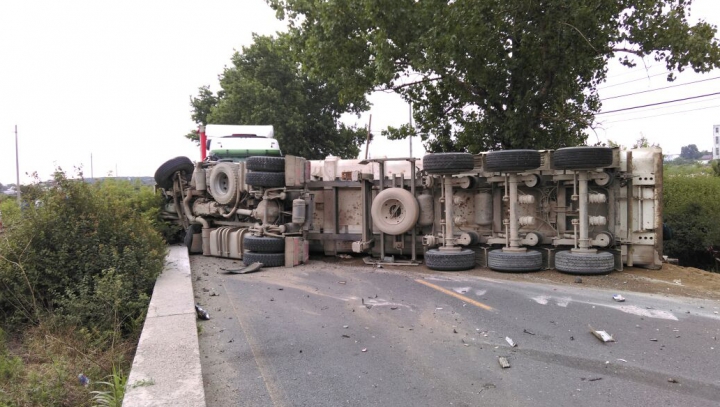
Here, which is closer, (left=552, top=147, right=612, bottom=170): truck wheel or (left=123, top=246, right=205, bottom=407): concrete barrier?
(left=123, top=246, right=205, bottom=407): concrete barrier

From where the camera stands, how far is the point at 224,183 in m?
9.66

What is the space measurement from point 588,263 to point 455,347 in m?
3.31

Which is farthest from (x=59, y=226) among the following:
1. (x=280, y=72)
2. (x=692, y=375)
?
(x=280, y=72)

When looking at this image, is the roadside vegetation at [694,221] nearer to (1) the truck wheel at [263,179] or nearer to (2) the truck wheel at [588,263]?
(2) the truck wheel at [588,263]

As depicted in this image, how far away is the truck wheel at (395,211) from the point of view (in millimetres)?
7723

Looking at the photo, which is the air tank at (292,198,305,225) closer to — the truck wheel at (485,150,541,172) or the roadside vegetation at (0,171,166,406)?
the roadside vegetation at (0,171,166,406)

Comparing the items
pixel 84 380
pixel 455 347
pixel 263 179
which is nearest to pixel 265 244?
pixel 263 179

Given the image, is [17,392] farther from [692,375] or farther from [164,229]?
[164,229]

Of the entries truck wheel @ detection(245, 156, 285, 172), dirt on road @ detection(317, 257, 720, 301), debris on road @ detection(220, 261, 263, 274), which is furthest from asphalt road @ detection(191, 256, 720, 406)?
truck wheel @ detection(245, 156, 285, 172)

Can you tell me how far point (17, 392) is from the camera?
3.48 metres

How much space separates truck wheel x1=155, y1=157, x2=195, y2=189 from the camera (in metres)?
10.6

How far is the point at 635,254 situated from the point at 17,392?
7.28 metres

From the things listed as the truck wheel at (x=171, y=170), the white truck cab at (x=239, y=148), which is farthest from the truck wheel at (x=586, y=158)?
the truck wheel at (x=171, y=170)

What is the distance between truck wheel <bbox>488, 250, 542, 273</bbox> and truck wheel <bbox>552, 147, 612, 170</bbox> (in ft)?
4.41
